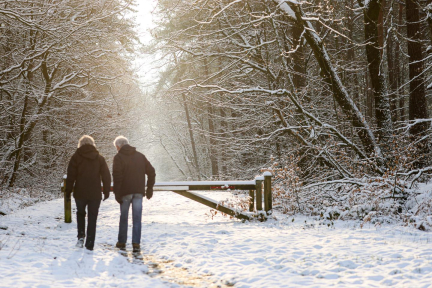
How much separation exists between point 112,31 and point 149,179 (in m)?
9.22

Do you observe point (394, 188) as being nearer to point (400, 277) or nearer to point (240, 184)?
point (240, 184)

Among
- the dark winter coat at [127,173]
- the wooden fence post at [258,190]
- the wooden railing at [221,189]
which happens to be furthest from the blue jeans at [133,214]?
the wooden fence post at [258,190]

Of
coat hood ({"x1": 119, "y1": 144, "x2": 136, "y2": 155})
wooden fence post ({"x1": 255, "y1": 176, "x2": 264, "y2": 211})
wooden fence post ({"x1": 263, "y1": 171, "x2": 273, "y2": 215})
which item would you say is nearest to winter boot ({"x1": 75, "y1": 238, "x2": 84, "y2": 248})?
coat hood ({"x1": 119, "y1": 144, "x2": 136, "y2": 155})

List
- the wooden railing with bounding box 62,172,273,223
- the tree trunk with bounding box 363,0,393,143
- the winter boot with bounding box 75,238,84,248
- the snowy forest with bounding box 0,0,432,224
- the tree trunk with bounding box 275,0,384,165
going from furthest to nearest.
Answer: the tree trunk with bounding box 363,0,393,143 → the tree trunk with bounding box 275,0,384,165 → the snowy forest with bounding box 0,0,432,224 → the wooden railing with bounding box 62,172,273,223 → the winter boot with bounding box 75,238,84,248

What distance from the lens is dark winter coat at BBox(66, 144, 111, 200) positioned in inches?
241

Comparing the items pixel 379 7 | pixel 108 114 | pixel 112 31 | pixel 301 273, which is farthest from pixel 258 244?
pixel 108 114

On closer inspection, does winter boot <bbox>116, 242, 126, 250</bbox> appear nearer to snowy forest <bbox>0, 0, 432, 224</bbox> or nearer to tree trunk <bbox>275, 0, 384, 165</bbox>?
snowy forest <bbox>0, 0, 432, 224</bbox>

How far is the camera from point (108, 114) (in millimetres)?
19844

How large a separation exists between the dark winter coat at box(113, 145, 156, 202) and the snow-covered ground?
112 centimetres

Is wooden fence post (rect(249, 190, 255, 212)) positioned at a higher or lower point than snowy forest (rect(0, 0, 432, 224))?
lower

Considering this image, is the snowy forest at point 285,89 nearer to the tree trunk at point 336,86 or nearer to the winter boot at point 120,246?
the tree trunk at point 336,86

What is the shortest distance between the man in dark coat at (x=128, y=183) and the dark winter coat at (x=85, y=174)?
246 millimetres

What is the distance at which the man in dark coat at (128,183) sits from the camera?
6.41m

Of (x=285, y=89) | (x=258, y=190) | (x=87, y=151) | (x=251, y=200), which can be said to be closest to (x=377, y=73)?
(x=285, y=89)
